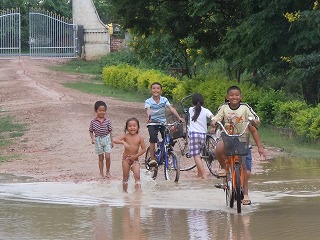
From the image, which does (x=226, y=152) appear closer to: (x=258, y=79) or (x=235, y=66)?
(x=235, y=66)

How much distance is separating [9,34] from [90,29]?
528 centimetres

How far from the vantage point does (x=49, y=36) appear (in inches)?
1804

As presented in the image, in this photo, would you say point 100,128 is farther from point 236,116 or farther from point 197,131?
point 236,116

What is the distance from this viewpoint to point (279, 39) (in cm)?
1948

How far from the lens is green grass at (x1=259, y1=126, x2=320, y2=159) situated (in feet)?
Answer: 50.6

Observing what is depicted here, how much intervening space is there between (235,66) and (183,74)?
44.1ft

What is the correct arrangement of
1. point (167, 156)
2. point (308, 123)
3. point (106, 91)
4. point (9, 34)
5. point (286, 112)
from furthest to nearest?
point (9, 34)
point (106, 91)
point (286, 112)
point (308, 123)
point (167, 156)

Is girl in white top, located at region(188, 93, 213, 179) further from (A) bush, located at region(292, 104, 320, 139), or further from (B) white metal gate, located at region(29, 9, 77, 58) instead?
(B) white metal gate, located at region(29, 9, 77, 58)

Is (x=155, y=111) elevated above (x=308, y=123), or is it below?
above

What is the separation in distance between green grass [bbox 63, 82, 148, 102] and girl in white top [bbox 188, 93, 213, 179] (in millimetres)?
18286

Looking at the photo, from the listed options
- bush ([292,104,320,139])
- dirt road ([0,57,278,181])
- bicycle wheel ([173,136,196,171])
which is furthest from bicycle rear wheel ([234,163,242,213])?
bush ([292,104,320,139])

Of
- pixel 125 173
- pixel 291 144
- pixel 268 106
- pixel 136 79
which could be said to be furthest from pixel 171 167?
pixel 136 79

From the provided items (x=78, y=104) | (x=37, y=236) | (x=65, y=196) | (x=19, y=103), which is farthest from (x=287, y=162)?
(x=19, y=103)

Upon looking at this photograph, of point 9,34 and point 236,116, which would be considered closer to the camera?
point 236,116
